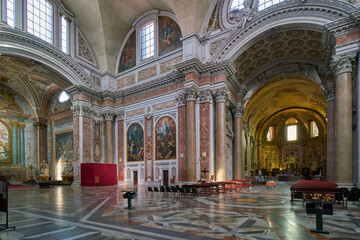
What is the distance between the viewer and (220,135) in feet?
53.0

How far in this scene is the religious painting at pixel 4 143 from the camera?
2480cm

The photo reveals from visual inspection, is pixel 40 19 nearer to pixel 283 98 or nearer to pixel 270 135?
pixel 283 98

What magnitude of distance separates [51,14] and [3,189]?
19235mm

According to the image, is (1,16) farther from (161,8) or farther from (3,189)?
(3,189)

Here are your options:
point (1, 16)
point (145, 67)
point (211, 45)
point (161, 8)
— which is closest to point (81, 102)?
point (145, 67)

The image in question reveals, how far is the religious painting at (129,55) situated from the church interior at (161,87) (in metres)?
0.11

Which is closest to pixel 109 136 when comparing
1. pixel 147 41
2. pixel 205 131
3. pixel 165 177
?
pixel 165 177

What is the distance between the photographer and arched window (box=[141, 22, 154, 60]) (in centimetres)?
2124

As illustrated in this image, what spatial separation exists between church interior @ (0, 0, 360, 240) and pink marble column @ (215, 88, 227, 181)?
0.24ft

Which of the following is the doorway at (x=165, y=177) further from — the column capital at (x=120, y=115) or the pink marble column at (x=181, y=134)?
the column capital at (x=120, y=115)

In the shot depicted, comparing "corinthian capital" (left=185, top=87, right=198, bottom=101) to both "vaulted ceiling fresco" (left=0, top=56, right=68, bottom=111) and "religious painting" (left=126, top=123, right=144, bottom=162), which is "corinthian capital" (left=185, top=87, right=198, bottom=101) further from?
"vaulted ceiling fresco" (left=0, top=56, right=68, bottom=111)

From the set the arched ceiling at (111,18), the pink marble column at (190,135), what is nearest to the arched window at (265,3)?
the arched ceiling at (111,18)

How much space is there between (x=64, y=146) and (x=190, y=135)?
1686 cm

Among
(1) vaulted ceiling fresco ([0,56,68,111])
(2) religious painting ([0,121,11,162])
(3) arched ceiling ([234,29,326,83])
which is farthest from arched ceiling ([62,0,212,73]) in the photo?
(2) religious painting ([0,121,11,162])
